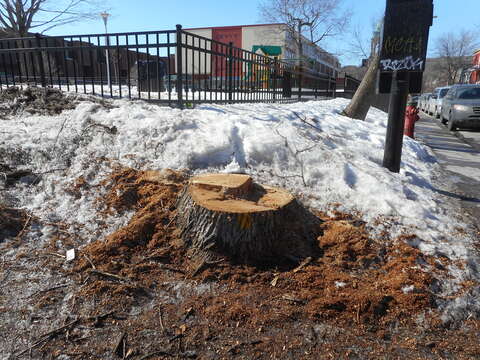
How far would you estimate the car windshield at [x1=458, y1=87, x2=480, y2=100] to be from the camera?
13150mm

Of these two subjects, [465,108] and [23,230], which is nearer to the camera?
[23,230]

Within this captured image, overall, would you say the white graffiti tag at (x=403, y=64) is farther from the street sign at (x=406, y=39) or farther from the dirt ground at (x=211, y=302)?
the dirt ground at (x=211, y=302)

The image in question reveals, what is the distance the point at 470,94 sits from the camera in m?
13.4

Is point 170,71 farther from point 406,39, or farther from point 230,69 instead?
point 406,39

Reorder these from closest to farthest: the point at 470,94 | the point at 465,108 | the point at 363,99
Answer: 1. the point at 363,99
2. the point at 465,108
3. the point at 470,94

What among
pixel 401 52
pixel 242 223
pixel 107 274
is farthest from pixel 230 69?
pixel 107 274

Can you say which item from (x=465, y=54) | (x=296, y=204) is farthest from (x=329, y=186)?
(x=465, y=54)

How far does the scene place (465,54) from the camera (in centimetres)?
5512

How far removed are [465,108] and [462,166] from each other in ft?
25.0

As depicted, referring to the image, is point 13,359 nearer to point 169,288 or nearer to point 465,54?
point 169,288

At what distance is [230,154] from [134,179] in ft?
3.65

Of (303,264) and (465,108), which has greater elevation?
(465,108)

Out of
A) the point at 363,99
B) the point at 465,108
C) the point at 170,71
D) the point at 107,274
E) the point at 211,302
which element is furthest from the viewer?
the point at 465,108

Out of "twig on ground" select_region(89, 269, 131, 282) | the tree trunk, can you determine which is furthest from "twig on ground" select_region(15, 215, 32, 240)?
the tree trunk
